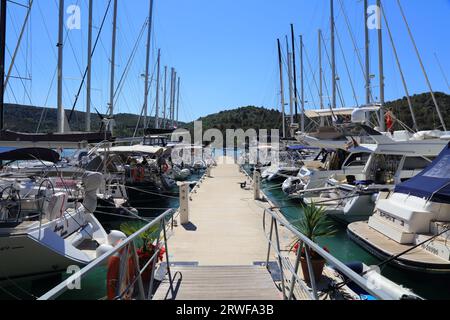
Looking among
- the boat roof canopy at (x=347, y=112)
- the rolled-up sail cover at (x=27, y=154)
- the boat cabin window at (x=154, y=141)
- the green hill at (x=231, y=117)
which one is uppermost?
the green hill at (x=231, y=117)

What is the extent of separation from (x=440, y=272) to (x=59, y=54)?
737 inches

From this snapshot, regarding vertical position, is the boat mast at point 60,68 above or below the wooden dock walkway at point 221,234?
above

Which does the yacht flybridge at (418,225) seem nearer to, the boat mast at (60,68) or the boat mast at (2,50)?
the boat mast at (2,50)

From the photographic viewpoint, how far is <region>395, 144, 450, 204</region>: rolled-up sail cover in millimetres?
9727

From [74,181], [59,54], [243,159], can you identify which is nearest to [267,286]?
[74,181]

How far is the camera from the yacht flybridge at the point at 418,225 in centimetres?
907

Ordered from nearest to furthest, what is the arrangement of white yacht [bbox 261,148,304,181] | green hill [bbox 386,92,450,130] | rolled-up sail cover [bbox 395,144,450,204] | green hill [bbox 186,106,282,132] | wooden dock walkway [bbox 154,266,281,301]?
wooden dock walkway [bbox 154,266,281,301], rolled-up sail cover [bbox 395,144,450,204], white yacht [bbox 261,148,304,181], green hill [bbox 386,92,450,130], green hill [bbox 186,106,282,132]

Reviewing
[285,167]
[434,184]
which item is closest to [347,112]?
[285,167]

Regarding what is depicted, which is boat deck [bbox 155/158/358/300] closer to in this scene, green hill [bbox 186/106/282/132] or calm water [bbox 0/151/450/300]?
calm water [bbox 0/151/450/300]

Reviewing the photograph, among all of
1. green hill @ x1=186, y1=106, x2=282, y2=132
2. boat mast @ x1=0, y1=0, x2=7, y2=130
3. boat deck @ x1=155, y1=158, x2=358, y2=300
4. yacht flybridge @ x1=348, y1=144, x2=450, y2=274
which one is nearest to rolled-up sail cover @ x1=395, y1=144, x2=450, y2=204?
yacht flybridge @ x1=348, y1=144, x2=450, y2=274

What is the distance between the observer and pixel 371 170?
1733 centimetres

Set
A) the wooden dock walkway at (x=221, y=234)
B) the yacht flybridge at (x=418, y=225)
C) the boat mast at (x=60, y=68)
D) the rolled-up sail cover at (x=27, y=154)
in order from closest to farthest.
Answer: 1. the wooden dock walkway at (x=221, y=234)
2. the yacht flybridge at (x=418, y=225)
3. the rolled-up sail cover at (x=27, y=154)
4. the boat mast at (x=60, y=68)

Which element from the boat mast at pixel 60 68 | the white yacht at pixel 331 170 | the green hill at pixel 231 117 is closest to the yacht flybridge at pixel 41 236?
the boat mast at pixel 60 68

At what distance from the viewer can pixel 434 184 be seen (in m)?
10.1
